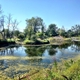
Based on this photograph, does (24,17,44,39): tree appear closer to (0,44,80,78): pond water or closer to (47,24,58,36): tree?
(47,24,58,36): tree

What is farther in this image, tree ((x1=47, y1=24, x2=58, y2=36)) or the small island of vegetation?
tree ((x1=47, y1=24, x2=58, y2=36))

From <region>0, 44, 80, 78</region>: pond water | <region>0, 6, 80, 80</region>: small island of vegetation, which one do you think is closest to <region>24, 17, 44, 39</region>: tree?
<region>0, 6, 80, 80</region>: small island of vegetation

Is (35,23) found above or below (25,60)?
above

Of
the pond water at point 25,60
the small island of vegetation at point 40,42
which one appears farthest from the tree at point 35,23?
the pond water at point 25,60

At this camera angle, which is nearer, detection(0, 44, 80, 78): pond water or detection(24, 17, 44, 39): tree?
detection(0, 44, 80, 78): pond water

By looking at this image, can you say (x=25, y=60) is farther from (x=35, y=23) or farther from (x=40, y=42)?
(x=35, y=23)

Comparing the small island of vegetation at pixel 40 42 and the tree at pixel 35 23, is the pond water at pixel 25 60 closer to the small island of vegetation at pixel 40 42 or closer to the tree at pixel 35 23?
the small island of vegetation at pixel 40 42

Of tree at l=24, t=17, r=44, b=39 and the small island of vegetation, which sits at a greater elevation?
tree at l=24, t=17, r=44, b=39

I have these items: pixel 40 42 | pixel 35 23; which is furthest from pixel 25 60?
pixel 35 23

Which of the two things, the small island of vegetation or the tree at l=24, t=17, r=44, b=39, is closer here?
the small island of vegetation

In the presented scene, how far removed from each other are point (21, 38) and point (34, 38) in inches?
434

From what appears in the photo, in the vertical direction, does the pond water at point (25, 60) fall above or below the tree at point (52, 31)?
below

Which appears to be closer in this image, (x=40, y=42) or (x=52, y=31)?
(x=40, y=42)

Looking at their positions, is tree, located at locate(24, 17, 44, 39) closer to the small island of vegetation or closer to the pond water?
the small island of vegetation
